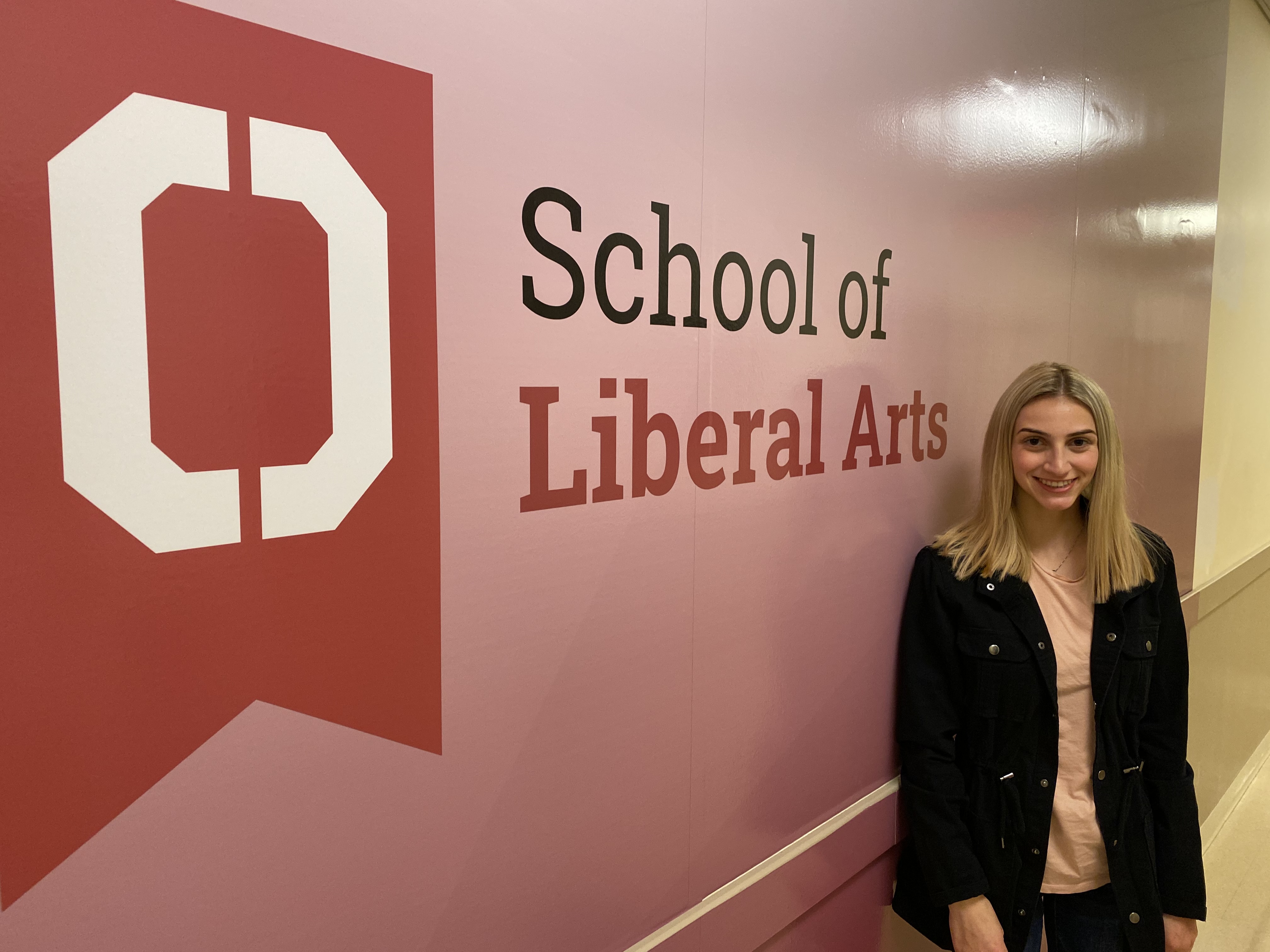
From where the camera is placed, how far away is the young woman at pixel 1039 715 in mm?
1638

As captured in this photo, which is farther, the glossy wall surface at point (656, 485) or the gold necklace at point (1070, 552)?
the gold necklace at point (1070, 552)

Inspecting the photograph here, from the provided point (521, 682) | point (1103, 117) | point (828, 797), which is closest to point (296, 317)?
point (521, 682)

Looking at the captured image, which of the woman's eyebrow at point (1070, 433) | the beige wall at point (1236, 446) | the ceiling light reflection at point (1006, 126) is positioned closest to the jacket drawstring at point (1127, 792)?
the woman's eyebrow at point (1070, 433)

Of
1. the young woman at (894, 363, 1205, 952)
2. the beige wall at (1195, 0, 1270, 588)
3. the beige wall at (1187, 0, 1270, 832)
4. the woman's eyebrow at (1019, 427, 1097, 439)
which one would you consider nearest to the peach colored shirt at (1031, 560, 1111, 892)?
the young woman at (894, 363, 1205, 952)

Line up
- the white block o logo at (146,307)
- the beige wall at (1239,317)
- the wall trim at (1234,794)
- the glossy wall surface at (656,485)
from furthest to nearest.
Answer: the wall trim at (1234,794) < the beige wall at (1239,317) < the glossy wall surface at (656,485) < the white block o logo at (146,307)

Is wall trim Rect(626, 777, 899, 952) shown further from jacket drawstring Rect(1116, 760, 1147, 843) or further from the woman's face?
the woman's face

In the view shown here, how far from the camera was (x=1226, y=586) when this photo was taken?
10.7ft

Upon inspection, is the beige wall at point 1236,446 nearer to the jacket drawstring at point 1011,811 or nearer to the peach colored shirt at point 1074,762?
the peach colored shirt at point 1074,762

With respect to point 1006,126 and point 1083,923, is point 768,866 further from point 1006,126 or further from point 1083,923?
point 1006,126

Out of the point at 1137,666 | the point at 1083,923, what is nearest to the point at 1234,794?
the point at 1083,923

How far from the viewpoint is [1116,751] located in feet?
5.51

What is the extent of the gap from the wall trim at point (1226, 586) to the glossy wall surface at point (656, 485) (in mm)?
1617

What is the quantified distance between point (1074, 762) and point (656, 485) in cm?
116

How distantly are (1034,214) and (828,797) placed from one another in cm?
139
